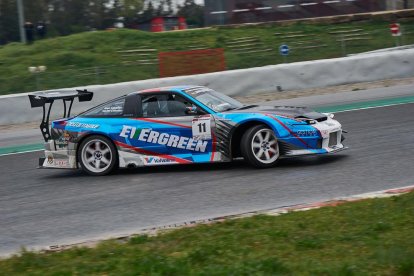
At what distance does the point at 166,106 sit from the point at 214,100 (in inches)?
29.0

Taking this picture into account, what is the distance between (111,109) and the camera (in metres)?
12.1

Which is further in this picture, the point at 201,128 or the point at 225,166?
the point at 225,166

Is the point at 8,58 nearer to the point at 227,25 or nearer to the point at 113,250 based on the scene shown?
the point at 227,25

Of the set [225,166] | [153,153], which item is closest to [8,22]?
[153,153]

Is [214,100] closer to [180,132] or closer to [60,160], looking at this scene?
[180,132]

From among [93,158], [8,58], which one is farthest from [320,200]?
[8,58]

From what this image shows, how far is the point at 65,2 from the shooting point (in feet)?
216

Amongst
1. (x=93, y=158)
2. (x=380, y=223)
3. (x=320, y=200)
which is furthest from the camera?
(x=93, y=158)

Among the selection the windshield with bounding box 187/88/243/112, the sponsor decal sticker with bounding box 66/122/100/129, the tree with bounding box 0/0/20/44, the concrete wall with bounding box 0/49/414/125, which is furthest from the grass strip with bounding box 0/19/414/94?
the tree with bounding box 0/0/20/44

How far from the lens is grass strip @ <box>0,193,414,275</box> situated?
5.81 metres

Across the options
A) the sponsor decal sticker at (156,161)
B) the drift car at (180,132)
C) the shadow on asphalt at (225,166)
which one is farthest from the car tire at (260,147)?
the sponsor decal sticker at (156,161)

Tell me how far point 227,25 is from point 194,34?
196cm

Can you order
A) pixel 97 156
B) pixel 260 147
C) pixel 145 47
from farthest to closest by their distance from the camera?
pixel 145 47, pixel 97 156, pixel 260 147

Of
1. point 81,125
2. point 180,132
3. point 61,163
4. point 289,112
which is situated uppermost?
point 289,112
